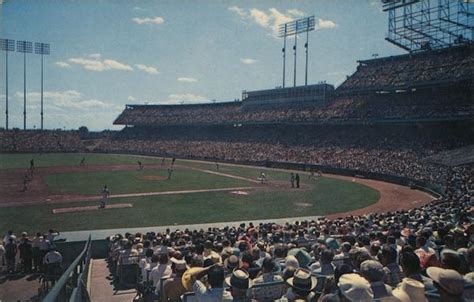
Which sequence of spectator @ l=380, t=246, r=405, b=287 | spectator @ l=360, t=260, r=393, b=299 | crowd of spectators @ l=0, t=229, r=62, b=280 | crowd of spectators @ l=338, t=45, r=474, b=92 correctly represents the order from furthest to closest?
crowd of spectators @ l=338, t=45, r=474, b=92
crowd of spectators @ l=0, t=229, r=62, b=280
spectator @ l=380, t=246, r=405, b=287
spectator @ l=360, t=260, r=393, b=299

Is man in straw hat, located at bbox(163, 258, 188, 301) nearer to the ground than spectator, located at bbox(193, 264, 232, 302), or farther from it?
nearer to the ground

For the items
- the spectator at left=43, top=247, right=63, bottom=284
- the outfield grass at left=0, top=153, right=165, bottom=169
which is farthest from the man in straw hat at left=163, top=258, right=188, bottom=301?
the outfield grass at left=0, top=153, right=165, bottom=169

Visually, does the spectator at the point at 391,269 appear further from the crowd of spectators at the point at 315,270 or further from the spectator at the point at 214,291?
the spectator at the point at 214,291

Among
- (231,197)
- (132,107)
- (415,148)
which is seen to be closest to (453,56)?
(415,148)

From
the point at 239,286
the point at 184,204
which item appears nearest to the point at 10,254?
the point at 239,286

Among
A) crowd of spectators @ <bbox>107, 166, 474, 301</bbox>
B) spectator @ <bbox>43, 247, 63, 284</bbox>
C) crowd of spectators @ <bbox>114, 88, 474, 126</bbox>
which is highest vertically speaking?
crowd of spectators @ <bbox>114, 88, 474, 126</bbox>

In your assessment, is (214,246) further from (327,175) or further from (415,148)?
(415,148)

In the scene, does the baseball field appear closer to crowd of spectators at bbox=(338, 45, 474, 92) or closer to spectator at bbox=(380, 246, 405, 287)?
spectator at bbox=(380, 246, 405, 287)
